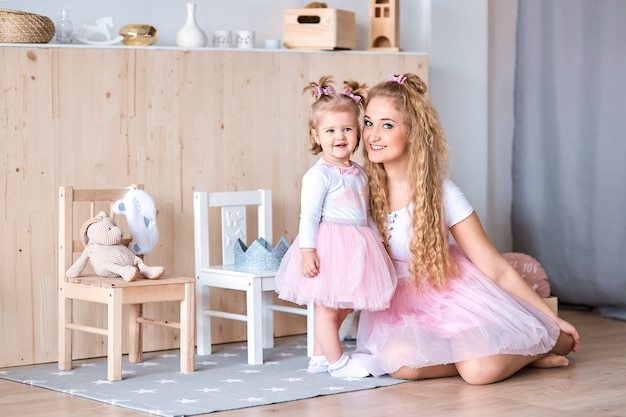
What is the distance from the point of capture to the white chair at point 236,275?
3.32 metres

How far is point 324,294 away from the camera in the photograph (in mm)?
2977

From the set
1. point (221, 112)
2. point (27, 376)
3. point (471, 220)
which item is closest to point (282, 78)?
point (221, 112)

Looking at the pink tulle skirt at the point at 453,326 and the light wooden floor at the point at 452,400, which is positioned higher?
the pink tulle skirt at the point at 453,326

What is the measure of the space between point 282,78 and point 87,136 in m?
0.79

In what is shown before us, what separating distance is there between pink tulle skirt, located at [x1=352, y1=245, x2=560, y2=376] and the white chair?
372 mm

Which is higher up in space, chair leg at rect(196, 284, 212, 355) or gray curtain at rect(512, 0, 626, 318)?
gray curtain at rect(512, 0, 626, 318)

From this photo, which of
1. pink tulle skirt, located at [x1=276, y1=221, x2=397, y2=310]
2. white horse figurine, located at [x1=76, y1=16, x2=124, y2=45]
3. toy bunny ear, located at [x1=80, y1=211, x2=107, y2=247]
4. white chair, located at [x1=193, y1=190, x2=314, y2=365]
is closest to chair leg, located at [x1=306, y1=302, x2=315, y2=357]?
white chair, located at [x1=193, y1=190, x2=314, y2=365]

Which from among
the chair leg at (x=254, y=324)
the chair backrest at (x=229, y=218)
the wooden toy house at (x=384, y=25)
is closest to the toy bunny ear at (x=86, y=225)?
the chair backrest at (x=229, y=218)

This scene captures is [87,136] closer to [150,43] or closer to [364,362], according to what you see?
[150,43]

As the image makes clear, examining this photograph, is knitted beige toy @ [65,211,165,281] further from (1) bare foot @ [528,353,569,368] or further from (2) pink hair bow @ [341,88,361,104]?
(1) bare foot @ [528,353,569,368]

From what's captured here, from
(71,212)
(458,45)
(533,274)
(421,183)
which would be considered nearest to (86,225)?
(71,212)

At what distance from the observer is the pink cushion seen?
4031 mm

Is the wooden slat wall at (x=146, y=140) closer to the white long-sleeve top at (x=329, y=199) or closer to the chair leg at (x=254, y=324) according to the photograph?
the chair leg at (x=254, y=324)

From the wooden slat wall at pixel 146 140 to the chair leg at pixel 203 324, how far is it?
0.13m
